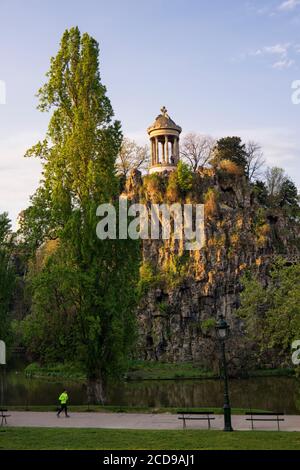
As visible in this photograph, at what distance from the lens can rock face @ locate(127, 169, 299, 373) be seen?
57500mm

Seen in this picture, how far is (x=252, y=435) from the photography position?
1440 centimetres

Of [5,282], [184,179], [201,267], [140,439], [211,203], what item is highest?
[184,179]

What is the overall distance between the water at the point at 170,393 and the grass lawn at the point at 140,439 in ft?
35.2

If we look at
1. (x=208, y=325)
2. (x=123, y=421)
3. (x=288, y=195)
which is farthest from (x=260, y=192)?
(x=123, y=421)

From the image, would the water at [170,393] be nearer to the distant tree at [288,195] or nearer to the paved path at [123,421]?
the paved path at [123,421]

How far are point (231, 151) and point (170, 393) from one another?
137 ft

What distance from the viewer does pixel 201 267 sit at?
195 feet

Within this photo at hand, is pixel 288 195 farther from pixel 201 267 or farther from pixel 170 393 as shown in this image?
pixel 170 393

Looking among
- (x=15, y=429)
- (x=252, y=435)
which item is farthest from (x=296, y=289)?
(x=15, y=429)

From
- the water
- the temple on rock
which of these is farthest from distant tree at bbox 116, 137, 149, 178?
the water

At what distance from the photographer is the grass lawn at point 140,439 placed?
12508 mm

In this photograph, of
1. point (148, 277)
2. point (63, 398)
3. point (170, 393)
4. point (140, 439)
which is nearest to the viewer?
point (140, 439)
